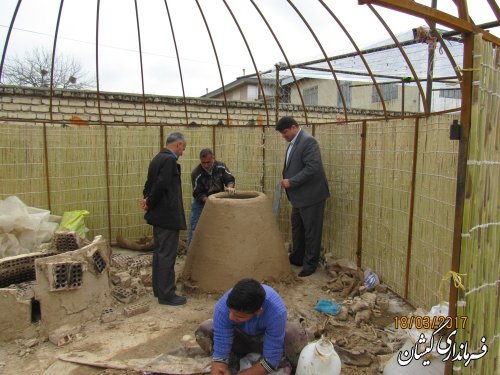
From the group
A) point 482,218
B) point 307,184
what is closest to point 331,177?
point 307,184

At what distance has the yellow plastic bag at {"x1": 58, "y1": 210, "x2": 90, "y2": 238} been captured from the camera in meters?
5.39

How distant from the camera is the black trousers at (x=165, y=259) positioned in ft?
13.1

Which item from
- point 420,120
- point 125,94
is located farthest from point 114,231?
point 420,120

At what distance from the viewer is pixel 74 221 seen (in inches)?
216

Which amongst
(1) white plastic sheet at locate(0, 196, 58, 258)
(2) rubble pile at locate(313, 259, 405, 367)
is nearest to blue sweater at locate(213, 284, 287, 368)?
(2) rubble pile at locate(313, 259, 405, 367)

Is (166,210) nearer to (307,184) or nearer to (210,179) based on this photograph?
(210,179)

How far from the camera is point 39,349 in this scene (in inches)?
128


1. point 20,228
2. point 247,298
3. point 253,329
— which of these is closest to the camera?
point 247,298

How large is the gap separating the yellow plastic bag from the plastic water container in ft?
13.0

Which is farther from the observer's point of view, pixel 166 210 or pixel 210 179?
pixel 210 179

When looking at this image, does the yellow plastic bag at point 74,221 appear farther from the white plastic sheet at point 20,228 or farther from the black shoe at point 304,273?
the black shoe at point 304,273

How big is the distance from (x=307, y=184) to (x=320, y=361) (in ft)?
8.39

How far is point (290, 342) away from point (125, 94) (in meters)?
7.57

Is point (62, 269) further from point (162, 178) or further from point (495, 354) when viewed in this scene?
point (495, 354)
